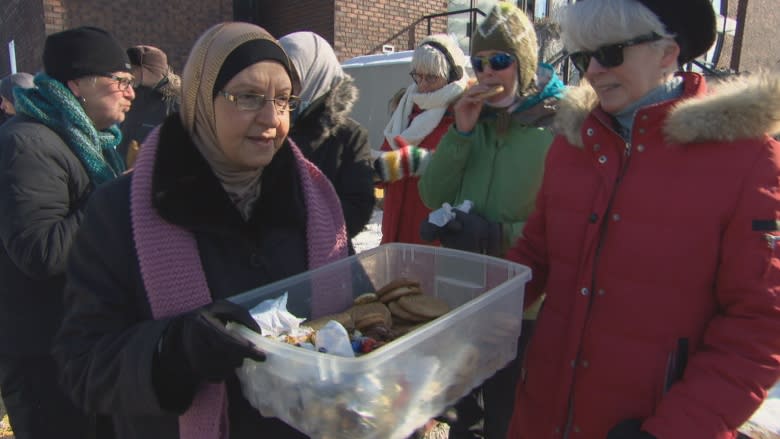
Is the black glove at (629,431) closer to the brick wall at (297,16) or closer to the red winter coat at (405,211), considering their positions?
the red winter coat at (405,211)

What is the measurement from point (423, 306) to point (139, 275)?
0.75 meters

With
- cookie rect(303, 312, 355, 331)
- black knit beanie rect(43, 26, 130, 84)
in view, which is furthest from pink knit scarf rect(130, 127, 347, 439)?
black knit beanie rect(43, 26, 130, 84)

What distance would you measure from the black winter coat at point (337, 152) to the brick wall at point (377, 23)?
8.10 meters

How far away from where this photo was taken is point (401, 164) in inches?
113

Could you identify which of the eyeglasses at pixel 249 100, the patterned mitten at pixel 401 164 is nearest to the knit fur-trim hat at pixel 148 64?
the patterned mitten at pixel 401 164

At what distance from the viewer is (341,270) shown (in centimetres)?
164

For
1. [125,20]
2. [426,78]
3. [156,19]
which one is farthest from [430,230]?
[156,19]

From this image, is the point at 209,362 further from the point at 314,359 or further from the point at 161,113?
the point at 161,113

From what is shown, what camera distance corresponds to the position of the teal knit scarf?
2.27 metres

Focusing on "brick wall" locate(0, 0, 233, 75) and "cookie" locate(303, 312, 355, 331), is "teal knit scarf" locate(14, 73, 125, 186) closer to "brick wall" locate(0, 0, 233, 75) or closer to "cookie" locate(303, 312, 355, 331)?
"cookie" locate(303, 312, 355, 331)

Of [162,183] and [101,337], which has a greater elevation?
[162,183]

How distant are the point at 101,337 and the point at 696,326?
4.93 feet

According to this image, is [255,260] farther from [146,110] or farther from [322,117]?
[146,110]

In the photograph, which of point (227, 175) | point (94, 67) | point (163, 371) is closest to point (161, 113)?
point (94, 67)
